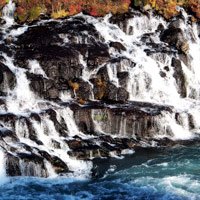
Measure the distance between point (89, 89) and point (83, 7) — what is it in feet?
41.5

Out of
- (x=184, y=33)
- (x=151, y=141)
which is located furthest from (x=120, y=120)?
(x=184, y=33)

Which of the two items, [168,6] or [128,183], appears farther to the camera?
[168,6]

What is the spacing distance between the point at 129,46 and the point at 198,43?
704 centimetres

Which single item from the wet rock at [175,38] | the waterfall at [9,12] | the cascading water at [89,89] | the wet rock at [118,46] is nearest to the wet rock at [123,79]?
the cascading water at [89,89]

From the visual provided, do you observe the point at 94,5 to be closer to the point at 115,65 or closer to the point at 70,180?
the point at 115,65

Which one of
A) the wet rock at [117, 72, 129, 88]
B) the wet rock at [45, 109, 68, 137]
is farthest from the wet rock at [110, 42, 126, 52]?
the wet rock at [45, 109, 68, 137]

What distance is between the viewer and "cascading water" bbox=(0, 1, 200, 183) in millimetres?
32281

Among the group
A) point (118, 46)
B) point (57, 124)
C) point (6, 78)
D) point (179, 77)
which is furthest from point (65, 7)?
point (57, 124)

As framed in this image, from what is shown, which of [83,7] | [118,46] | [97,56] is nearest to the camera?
[97,56]

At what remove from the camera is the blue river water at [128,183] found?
2734cm

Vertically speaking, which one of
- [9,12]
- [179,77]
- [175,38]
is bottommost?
[179,77]

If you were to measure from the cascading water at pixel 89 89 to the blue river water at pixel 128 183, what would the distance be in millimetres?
984

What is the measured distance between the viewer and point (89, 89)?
38281 millimetres

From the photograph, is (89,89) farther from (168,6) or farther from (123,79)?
(168,6)
